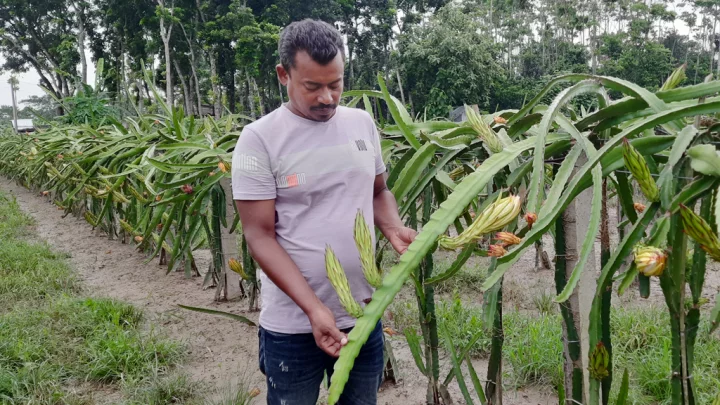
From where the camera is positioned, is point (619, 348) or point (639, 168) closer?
point (639, 168)

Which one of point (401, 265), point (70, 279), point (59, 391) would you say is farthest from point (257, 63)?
point (401, 265)

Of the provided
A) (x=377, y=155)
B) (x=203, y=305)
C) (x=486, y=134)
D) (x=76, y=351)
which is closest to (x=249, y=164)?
(x=377, y=155)

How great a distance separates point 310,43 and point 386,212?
0.35 m

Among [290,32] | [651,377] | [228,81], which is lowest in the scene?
[651,377]

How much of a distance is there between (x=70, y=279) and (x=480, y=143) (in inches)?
103

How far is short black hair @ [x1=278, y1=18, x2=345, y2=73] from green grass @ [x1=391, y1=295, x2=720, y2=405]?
977 millimetres

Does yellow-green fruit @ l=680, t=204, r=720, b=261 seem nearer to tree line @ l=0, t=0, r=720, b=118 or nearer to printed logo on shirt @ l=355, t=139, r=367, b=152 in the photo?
printed logo on shirt @ l=355, t=139, r=367, b=152

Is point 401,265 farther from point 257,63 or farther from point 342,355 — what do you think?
point 257,63

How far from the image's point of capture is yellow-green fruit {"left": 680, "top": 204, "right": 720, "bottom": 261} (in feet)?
1.36

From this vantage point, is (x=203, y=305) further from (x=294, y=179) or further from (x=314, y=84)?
(x=314, y=84)

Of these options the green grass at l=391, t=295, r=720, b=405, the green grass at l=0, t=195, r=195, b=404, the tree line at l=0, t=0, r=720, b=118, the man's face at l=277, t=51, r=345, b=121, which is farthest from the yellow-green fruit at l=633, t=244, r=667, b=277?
the tree line at l=0, t=0, r=720, b=118

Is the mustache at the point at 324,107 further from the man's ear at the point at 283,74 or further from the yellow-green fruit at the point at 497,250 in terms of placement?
the yellow-green fruit at the point at 497,250

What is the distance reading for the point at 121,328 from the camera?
2.00 meters

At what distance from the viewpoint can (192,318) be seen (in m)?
2.23
